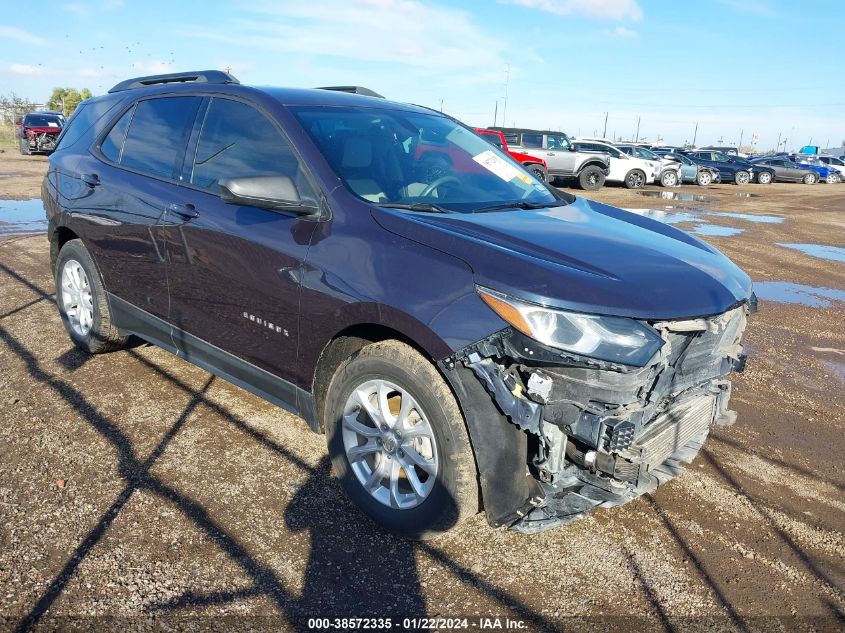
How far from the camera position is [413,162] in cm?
354

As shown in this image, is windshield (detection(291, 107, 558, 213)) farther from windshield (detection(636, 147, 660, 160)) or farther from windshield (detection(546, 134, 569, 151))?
windshield (detection(636, 147, 660, 160))

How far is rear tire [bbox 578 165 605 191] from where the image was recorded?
2294 centimetres

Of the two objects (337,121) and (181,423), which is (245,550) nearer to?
(181,423)

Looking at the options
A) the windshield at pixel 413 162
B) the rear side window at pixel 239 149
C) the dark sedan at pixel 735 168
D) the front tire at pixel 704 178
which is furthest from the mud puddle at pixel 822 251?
the dark sedan at pixel 735 168

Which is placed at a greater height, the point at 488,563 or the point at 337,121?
the point at 337,121

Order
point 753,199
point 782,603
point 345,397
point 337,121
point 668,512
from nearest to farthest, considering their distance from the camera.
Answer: point 782,603 < point 345,397 < point 668,512 < point 337,121 < point 753,199

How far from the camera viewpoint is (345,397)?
9.77ft

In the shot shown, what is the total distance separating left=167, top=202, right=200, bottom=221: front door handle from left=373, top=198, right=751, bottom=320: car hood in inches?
48.1

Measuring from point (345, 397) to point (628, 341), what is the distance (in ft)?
4.13

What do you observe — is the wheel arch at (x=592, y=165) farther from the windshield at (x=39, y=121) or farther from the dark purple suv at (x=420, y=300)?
the windshield at (x=39, y=121)

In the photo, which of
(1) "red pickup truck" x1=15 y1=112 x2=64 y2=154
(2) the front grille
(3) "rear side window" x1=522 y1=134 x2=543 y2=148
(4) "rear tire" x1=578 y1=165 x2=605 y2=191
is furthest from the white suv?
(2) the front grille

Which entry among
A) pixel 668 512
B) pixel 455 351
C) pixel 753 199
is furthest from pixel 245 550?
pixel 753 199

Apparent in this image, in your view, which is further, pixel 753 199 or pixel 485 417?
pixel 753 199

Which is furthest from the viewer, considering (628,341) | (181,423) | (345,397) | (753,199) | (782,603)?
(753,199)
